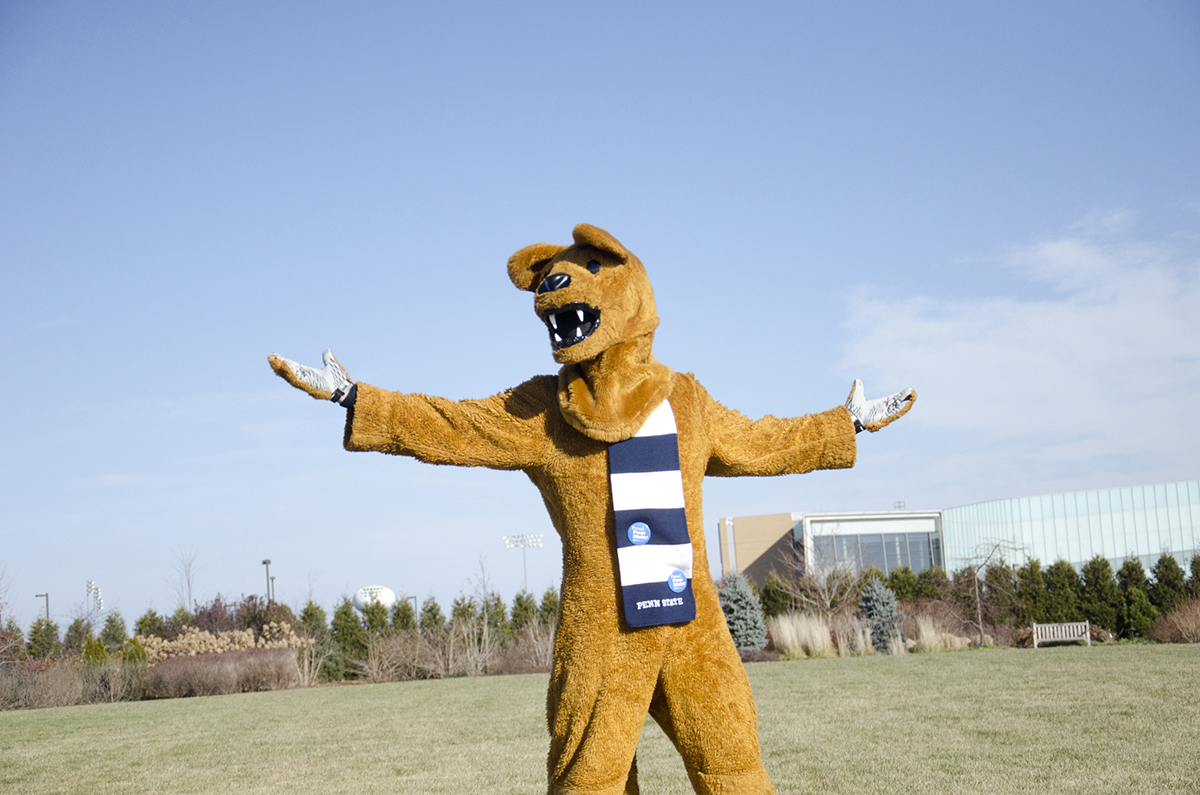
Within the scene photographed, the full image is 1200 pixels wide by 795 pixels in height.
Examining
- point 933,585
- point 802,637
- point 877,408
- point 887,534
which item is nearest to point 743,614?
point 802,637

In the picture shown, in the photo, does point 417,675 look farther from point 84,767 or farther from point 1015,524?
point 1015,524

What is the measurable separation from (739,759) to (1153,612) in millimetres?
20662

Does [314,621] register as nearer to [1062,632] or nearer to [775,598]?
[775,598]

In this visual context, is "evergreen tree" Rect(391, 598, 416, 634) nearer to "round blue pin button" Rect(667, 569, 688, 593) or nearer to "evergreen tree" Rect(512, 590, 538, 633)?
"evergreen tree" Rect(512, 590, 538, 633)

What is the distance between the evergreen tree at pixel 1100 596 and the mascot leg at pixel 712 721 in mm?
20707

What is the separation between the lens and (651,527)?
3072mm

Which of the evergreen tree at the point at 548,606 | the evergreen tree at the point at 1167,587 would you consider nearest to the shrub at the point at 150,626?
the evergreen tree at the point at 548,606

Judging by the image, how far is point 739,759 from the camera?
298 centimetres

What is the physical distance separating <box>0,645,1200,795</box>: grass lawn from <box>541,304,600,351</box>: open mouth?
3.60 metres

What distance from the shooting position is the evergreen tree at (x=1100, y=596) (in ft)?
66.7

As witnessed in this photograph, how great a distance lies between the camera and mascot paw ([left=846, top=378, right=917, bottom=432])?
370 cm

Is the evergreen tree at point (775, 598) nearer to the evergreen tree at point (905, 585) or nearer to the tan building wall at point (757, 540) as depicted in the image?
the evergreen tree at point (905, 585)

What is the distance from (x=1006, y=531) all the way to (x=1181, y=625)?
70.0 feet

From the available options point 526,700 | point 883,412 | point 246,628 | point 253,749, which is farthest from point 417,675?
point 883,412
